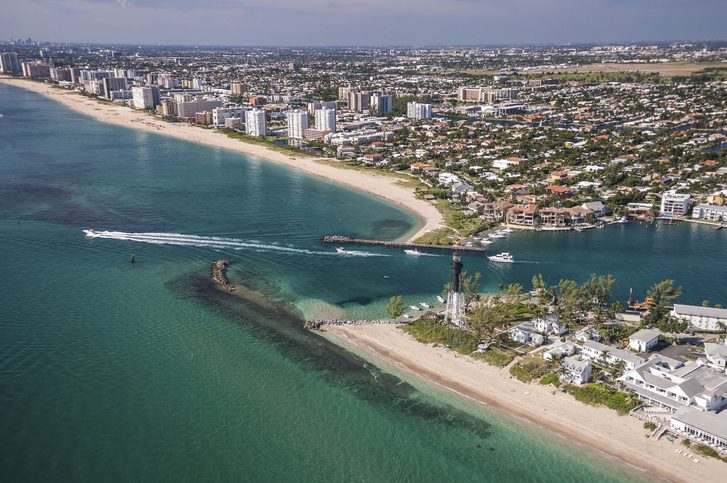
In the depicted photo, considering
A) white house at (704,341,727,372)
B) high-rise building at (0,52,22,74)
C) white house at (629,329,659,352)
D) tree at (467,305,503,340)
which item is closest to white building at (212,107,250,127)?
tree at (467,305,503,340)

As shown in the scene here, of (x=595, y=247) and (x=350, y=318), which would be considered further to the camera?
(x=595, y=247)

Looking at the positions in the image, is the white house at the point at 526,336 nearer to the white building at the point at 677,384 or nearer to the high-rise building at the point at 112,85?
the white building at the point at 677,384

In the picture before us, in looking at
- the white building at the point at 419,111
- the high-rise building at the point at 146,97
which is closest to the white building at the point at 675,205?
the white building at the point at 419,111

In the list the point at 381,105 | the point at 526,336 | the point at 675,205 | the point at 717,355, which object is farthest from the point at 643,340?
the point at 381,105

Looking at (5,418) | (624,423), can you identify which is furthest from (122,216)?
(624,423)

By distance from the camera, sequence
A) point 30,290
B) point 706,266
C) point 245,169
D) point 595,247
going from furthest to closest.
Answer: point 245,169 → point 595,247 → point 706,266 → point 30,290

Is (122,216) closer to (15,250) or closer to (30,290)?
(15,250)

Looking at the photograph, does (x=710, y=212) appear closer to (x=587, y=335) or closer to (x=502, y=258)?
(x=502, y=258)

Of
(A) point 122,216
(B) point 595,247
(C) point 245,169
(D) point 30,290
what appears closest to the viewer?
(D) point 30,290
